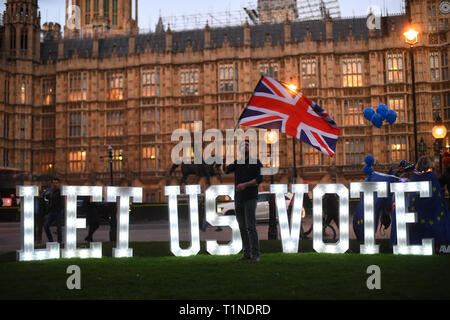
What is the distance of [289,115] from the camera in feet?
35.0

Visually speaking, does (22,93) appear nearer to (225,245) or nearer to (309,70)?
(309,70)

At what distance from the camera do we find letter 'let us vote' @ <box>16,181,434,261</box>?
871cm

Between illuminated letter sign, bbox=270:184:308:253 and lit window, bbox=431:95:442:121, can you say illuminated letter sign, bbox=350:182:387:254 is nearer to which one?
illuminated letter sign, bbox=270:184:308:253

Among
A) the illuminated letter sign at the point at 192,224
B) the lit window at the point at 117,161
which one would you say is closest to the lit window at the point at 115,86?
the lit window at the point at 117,161

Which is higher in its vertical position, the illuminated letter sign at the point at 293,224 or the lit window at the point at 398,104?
the lit window at the point at 398,104

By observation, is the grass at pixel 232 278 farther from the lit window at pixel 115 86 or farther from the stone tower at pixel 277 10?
the stone tower at pixel 277 10

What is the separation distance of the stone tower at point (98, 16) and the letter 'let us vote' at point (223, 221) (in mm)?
58457

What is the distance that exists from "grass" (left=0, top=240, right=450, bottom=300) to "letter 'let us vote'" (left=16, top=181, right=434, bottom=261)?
0.32 m

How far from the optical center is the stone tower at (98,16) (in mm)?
65375

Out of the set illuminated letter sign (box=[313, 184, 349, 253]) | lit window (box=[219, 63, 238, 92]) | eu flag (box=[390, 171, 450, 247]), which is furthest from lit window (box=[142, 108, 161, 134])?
eu flag (box=[390, 171, 450, 247])

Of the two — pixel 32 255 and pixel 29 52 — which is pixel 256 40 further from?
pixel 32 255

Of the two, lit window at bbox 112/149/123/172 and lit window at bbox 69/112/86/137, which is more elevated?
lit window at bbox 69/112/86/137

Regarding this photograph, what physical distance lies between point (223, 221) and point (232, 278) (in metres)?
2.81
